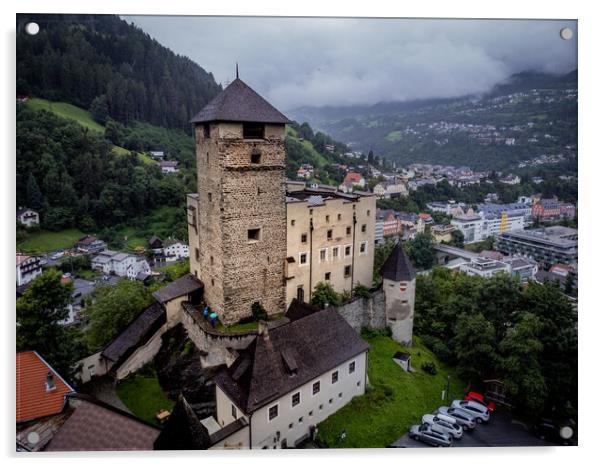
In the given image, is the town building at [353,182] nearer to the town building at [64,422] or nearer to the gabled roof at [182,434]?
the gabled roof at [182,434]

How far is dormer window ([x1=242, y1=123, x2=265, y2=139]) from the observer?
1283 cm

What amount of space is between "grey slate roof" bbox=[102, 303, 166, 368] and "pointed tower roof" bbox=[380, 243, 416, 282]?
8513mm

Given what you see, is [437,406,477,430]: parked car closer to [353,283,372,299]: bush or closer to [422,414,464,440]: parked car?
[422,414,464,440]: parked car

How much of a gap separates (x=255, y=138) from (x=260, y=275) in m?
4.42

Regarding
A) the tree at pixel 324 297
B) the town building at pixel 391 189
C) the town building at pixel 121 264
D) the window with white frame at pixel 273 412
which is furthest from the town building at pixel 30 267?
the town building at pixel 391 189

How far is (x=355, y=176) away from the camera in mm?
57719

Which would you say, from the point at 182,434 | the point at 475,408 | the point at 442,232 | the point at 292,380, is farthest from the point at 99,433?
the point at 442,232

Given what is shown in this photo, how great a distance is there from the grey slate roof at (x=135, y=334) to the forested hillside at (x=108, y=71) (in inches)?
305

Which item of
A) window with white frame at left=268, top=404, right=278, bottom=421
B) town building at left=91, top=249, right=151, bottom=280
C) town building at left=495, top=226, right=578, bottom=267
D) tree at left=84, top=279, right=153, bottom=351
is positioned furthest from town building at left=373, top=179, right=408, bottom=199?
window with white frame at left=268, top=404, right=278, bottom=421

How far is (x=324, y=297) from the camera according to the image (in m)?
15.2

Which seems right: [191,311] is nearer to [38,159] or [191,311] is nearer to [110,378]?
[110,378]

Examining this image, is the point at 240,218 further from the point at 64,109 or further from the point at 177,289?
the point at 64,109

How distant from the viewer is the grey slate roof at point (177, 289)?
14648 millimetres

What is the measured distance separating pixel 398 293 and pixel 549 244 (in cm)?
635
